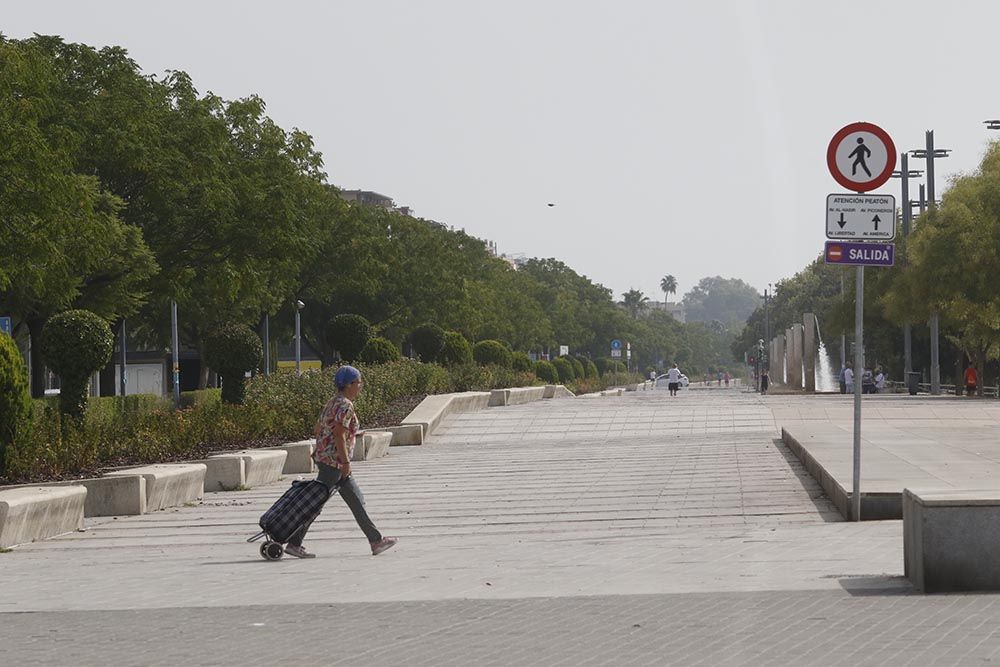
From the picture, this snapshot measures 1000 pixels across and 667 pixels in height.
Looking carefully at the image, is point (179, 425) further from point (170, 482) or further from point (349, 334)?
point (349, 334)

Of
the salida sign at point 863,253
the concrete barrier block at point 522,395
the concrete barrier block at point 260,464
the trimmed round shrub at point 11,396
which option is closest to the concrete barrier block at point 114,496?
the trimmed round shrub at point 11,396

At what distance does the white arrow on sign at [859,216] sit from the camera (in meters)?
13.7

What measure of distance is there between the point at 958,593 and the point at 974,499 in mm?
540

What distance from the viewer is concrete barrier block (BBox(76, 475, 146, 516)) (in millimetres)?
16516

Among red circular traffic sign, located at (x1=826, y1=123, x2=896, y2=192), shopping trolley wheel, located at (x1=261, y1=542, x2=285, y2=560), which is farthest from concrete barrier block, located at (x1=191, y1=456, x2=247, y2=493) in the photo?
red circular traffic sign, located at (x1=826, y1=123, x2=896, y2=192)

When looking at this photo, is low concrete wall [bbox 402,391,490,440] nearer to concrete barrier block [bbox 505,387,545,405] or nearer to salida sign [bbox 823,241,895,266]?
concrete barrier block [bbox 505,387,545,405]

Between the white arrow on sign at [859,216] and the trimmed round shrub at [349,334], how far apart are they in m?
27.6

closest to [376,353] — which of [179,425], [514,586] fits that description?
[179,425]

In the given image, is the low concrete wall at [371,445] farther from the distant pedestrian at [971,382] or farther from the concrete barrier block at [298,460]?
the distant pedestrian at [971,382]

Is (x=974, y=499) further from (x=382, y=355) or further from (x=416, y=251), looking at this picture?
(x=416, y=251)

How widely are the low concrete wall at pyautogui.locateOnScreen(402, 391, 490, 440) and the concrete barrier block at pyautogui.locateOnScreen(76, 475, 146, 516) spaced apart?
12227 millimetres

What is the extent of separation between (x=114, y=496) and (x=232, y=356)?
953 cm

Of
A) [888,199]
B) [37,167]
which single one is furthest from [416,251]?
[888,199]

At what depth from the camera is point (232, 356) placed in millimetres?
25969
